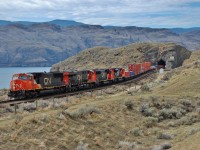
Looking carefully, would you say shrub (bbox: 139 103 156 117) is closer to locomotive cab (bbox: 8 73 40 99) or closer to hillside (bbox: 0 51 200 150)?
hillside (bbox: 0 51 200 150)

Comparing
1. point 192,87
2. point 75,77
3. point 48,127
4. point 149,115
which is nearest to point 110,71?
→ point 75,77

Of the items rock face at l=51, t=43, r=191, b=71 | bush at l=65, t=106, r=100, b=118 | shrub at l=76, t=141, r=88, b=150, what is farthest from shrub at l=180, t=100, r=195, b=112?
rock face at l=51, t=43, r=191, b=71

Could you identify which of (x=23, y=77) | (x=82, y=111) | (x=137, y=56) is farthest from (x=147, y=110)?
(x=137, y=56)

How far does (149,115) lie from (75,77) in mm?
25381

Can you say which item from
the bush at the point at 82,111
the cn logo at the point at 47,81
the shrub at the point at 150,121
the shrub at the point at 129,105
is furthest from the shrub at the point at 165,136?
the cn logo at the point at 47,81

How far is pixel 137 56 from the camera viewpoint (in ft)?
543

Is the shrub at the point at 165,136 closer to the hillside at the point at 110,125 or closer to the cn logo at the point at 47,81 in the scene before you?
the hillside at the point at 110,125

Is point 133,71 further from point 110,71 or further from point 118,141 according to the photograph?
point 118,141

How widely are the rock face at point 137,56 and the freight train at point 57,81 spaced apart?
69343 millimetres

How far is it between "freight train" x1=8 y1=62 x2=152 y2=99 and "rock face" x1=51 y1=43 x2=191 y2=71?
6934 centimetres

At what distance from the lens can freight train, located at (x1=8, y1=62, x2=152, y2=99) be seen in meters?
41.2

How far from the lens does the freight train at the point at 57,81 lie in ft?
135

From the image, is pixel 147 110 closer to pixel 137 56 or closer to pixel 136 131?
pixel 136 131

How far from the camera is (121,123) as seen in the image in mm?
Result: 29062
